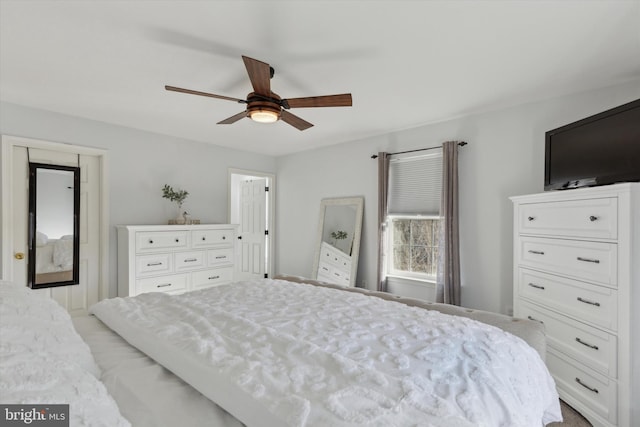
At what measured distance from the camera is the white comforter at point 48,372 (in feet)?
2.09

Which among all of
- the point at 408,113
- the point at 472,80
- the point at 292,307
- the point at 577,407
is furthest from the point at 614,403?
the point at 408,113

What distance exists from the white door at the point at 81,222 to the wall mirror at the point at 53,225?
6cm

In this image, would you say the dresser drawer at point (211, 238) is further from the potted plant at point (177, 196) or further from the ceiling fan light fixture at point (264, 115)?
the ceiling fan light fixture at point (264, 115)

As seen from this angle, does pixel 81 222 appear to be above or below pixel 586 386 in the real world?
above

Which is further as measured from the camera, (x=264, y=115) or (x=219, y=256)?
(x=219, y=256)

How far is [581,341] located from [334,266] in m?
2.94

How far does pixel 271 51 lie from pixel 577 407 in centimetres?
323

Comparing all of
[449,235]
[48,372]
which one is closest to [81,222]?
[48,372]

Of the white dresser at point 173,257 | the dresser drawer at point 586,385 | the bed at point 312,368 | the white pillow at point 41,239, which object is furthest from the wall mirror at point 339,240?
the white pillow at point 41,239

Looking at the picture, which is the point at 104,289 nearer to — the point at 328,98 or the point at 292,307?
the point at 292,307

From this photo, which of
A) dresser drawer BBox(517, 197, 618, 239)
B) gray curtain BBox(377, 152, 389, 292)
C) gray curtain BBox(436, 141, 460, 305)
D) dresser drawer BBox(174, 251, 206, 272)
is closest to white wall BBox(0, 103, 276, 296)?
dresser drawer BBox(174, 251, 206, 272)

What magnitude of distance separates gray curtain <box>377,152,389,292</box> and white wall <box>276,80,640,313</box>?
19cm

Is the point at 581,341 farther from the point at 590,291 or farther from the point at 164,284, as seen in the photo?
the point at 164,284

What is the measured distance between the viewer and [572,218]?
7.07 feet
